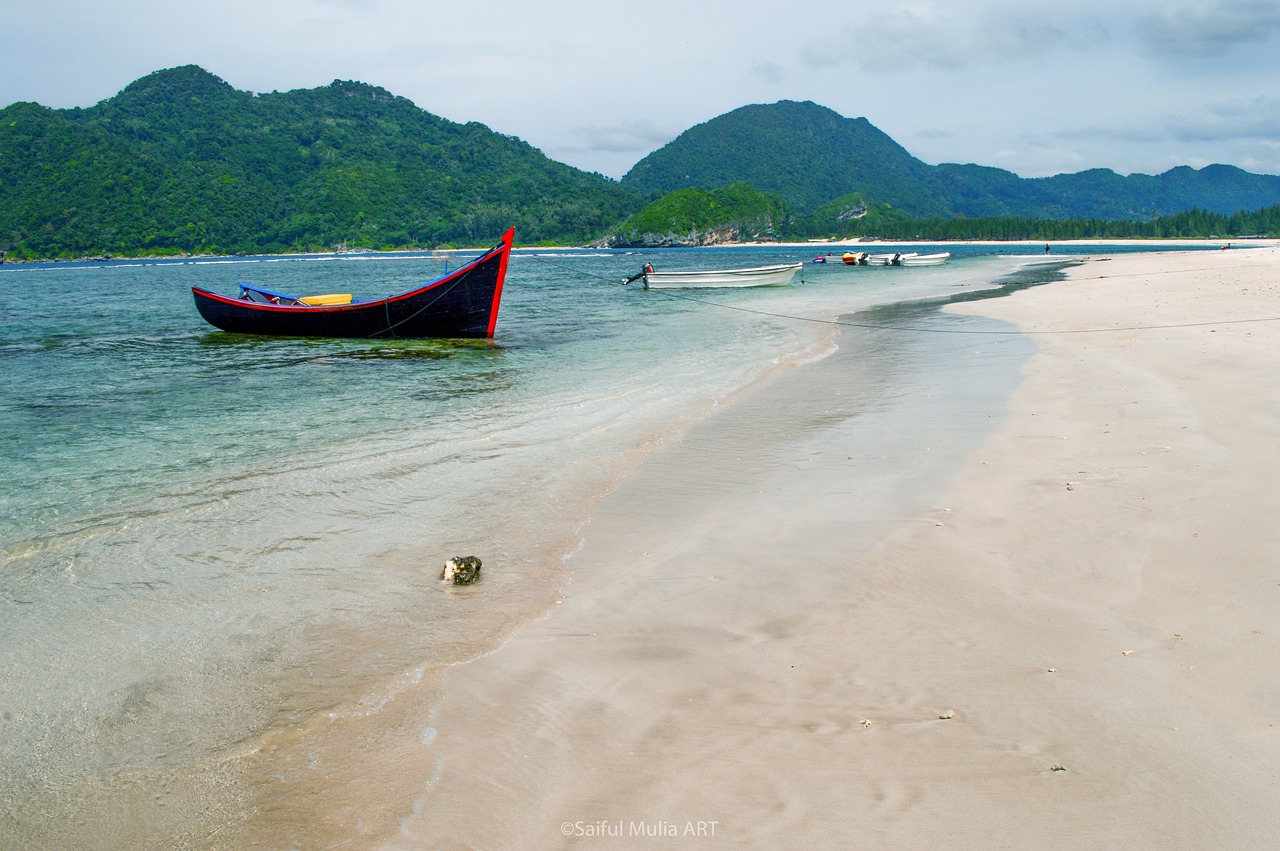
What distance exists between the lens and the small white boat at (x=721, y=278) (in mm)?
40750

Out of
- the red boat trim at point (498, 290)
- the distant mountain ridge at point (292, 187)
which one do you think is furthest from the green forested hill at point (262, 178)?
the red boat trim at point (498, 290)

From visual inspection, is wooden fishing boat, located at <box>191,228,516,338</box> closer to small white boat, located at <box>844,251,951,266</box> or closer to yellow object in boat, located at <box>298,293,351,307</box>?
yellow object in boat, located at <box>298,293,351,307</box>

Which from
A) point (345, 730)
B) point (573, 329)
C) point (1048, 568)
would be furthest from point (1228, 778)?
point (573, 329)

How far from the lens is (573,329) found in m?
24.9

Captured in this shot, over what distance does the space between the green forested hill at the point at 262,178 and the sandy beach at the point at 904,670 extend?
423 ft

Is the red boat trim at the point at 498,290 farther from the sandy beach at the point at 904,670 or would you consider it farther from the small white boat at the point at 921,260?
the small white boat at the point at 921,260

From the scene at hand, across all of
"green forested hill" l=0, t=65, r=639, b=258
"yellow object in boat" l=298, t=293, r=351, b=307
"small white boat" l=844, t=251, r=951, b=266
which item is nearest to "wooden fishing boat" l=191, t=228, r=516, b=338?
"yellow object in boat" l=298, t=293, r=351, b=307

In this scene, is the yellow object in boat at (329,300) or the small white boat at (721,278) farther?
the small white boat at (721,278)

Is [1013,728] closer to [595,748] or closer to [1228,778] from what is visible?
[1228,778]

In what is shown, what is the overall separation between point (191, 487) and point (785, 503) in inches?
235

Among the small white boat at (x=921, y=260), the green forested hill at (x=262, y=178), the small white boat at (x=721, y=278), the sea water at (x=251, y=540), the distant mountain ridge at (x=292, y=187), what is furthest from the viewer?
the distant mountain ridge at (x=292, y=187)

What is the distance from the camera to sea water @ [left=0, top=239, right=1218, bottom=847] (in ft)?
11.9

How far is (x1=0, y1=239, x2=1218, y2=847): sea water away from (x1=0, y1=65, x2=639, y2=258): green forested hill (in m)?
114

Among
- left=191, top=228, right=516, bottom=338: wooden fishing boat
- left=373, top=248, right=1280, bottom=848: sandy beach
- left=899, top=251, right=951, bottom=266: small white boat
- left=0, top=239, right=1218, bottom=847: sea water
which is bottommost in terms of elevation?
left=0, top=239, right=1218, bottom=847: sea water
